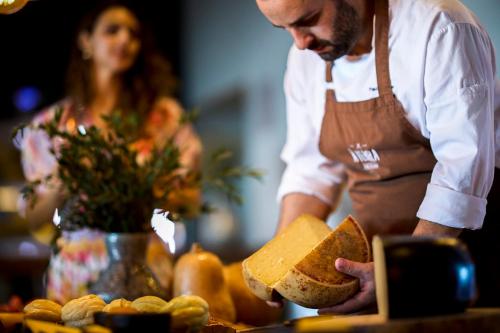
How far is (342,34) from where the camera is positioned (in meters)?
1.74

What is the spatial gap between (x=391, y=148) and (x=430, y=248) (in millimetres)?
657

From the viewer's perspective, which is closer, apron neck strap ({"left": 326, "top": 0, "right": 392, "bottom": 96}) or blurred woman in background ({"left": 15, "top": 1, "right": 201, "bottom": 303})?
apron neck strap ({"left": 326, "top": 0, "right": 392, "bottom": 96})

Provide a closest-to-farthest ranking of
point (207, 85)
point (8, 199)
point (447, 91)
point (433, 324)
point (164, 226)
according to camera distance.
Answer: point (433, 324), point (447, 91), point (164, 226), point (207, 85), point (8, 199)

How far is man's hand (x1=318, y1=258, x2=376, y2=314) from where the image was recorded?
1.53m

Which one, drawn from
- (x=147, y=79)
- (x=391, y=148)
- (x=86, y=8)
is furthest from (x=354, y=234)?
(x=86, y=8)

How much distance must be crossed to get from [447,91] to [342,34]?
272mm

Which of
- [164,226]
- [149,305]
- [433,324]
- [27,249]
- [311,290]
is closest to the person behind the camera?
[433,324]

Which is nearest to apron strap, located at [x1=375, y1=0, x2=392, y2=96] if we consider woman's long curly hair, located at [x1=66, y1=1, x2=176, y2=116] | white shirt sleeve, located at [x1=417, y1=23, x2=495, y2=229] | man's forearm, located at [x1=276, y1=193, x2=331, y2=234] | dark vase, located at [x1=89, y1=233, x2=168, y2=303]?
white shirt sleeve, located at [x1=417, y1=23, x2=495, y2=229]

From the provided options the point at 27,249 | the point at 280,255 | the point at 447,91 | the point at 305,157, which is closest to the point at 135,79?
the point at 305,157

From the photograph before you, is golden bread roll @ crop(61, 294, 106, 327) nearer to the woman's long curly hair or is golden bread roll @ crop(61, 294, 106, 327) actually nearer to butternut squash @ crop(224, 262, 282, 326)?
butternut squash @ crop(224, 262, 282, 326)

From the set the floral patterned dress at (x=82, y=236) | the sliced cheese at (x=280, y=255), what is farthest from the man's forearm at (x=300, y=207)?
the floral patterned dress at (x=82, y=236)

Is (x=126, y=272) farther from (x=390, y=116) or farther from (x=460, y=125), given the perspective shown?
(x=460, y=125)

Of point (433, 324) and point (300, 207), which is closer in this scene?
point (433, 324)

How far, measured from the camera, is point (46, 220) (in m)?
2.57
